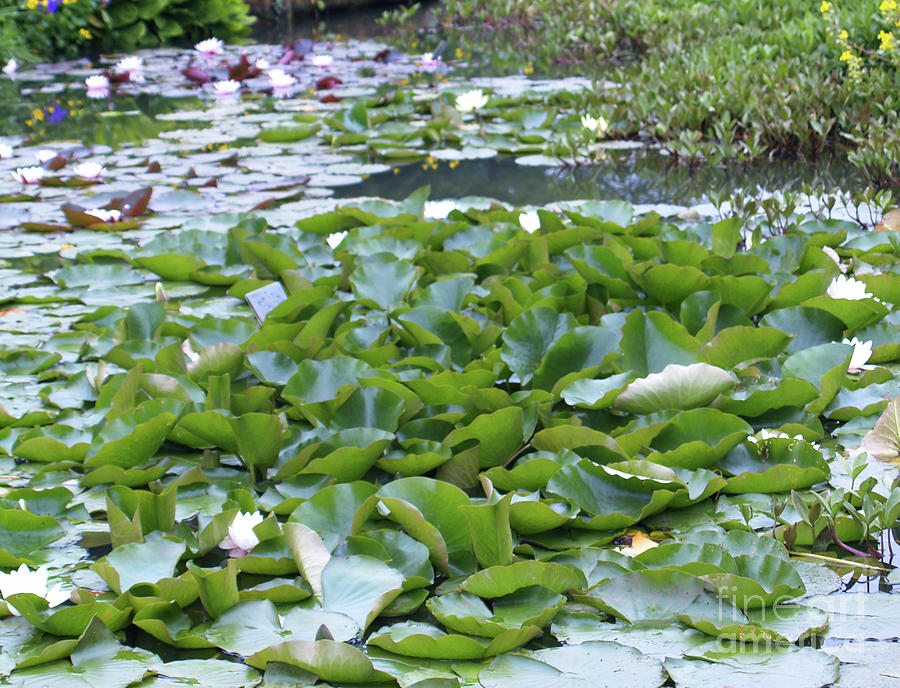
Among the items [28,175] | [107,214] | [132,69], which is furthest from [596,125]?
[132,69]

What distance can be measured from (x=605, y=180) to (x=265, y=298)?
2118 mm

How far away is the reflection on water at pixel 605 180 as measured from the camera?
12.4 feet

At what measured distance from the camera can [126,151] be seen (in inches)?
189

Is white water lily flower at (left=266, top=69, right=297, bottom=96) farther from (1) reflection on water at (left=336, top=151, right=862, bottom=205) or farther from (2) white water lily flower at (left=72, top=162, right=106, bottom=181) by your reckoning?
(2) white water lily flower at (left=72, top=162, right=106, bottom=181)

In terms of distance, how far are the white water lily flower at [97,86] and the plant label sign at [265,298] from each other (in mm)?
4845

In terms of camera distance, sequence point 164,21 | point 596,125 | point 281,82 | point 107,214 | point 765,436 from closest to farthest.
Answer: point 765,436
point 107,214
point 596,125
point 281,82
point 164,21

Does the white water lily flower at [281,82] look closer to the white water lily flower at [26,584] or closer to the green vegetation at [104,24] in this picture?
the green vegetation at [104,24]

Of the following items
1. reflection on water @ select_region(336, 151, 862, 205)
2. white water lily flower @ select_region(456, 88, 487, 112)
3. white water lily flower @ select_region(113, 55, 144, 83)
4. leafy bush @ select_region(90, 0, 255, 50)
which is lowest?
reflection on water @ select_region(336, 151, 862, 205)

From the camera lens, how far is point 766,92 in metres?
4.53

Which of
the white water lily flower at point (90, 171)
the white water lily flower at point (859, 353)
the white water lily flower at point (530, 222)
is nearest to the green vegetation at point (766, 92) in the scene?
the white water lily flower at point (530, 222)

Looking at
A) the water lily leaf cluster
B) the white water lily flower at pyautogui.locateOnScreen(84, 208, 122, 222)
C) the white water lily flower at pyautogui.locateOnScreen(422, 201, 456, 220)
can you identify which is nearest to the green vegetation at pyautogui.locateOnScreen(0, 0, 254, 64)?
the white water lily flower at pyautogui.locateOnScreen(84, 208, 122, 222)

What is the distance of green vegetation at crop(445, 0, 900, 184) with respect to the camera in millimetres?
4047

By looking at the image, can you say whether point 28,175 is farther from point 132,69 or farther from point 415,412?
point 132,69

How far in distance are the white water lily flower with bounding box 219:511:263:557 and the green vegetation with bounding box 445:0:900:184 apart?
2.79 meters
